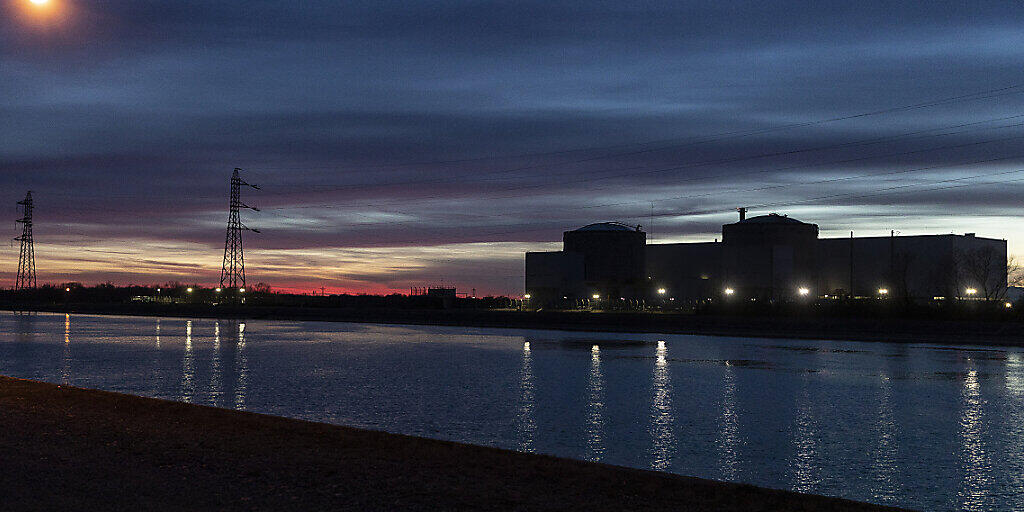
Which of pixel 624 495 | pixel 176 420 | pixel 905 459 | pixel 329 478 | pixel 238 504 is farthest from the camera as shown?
pixel 176 420

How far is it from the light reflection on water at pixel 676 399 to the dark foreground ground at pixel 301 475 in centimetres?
201

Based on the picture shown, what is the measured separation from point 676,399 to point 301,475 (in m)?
12.4

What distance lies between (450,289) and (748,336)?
70.6m

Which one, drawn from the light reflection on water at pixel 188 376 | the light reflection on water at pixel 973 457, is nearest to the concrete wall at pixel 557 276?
the light reflection on water at pixel 188 376

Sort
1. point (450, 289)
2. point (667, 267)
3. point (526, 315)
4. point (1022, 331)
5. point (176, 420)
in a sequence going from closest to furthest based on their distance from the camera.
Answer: point (176, 420) < point (1022, 331) < point (526, 315) < point (667, 267) < point (450, 289)

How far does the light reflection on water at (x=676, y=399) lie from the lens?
1288 cm

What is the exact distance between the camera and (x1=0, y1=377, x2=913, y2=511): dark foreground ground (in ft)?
30.5

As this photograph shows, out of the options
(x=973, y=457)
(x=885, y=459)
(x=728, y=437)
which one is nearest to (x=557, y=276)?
(x=728, y=437)

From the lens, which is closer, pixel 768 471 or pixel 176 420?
pixel 768 471

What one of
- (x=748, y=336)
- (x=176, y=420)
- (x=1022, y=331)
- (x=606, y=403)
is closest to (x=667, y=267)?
(x=748, y=336)

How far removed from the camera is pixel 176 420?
1480cm

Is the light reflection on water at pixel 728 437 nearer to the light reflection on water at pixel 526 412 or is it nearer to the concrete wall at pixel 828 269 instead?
the light reflection on water at pixel 526 412

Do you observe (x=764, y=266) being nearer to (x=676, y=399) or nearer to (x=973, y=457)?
(x=676, y=399)

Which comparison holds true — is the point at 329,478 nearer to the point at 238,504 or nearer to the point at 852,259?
the point at 238,504
